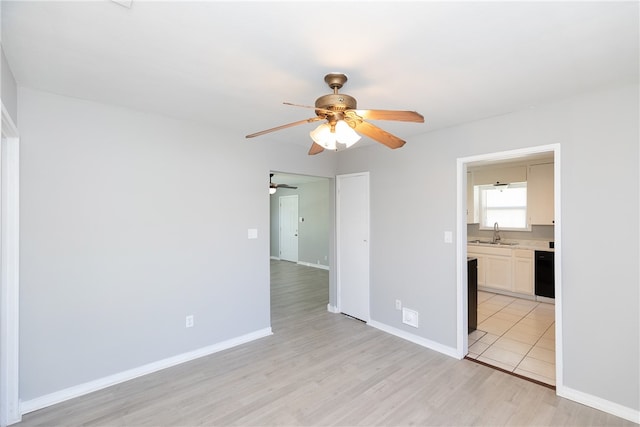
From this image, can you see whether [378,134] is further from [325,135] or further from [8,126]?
[8,126]

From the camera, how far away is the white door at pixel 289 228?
29.1ft

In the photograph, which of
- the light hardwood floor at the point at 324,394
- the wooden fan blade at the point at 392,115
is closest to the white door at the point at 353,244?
the light hardwood floor at the point at 324,394

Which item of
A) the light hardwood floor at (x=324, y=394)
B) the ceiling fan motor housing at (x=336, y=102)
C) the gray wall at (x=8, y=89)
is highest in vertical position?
the gray wall at (x=8, y=89)

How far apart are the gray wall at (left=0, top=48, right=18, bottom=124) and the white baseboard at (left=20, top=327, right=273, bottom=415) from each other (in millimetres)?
2042

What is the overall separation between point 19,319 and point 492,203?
677 centimetres

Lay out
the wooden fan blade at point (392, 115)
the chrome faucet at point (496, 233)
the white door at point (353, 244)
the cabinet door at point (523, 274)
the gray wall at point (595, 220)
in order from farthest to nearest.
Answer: the chrome faucet at point (496, 233) → the cabinet door at point (523, 274) → the white door at point (353, 244) → the gray wall at point (595, 220) → the wooden fan blade at point (392, 115)

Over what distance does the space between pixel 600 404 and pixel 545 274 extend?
2.84 metres

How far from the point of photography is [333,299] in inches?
177

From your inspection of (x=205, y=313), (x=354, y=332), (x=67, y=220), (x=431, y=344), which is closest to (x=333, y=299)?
(x=354, y=332)

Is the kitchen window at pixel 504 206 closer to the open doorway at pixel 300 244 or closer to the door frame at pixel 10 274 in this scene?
the open doorway at pixel 300 244

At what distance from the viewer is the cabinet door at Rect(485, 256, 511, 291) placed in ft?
16.8

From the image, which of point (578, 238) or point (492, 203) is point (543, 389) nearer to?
point (578, 238)

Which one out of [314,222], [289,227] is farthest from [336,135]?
[289,227]

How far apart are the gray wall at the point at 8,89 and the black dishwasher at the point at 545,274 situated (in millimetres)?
6187
